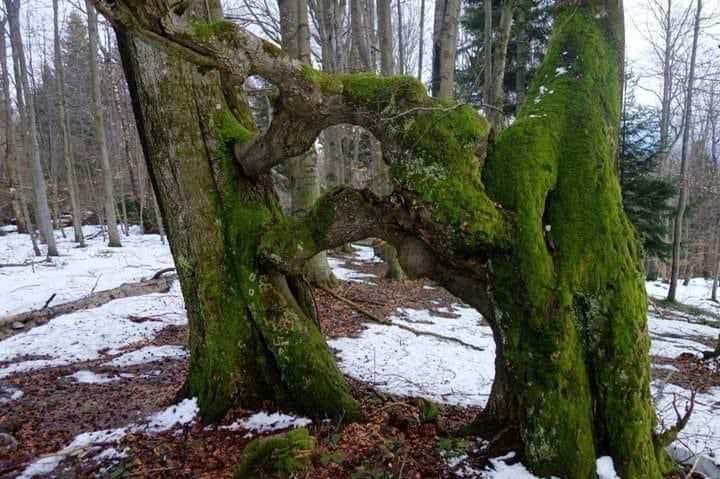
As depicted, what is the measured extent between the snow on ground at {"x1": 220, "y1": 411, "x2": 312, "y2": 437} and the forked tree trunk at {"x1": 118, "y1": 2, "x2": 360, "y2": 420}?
3.6 inches

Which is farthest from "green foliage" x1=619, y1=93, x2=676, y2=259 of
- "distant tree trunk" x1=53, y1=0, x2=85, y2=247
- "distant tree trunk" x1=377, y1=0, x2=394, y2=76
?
"distant tree trunk" x1=53, y1=0, x2=85, y2=247

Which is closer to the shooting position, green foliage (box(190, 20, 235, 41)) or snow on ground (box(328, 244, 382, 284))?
green foliage (box(190, 20, 235, 41))

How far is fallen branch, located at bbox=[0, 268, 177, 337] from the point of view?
21.3ft

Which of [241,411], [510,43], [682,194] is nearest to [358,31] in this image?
[510,43]

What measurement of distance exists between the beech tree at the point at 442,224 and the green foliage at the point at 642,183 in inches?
472

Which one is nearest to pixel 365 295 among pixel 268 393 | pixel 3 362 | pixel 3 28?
pixel 268 393

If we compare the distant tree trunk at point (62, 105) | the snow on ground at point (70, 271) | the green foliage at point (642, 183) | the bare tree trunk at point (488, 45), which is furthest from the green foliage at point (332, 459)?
the distant tree trunk at point (62, 105)

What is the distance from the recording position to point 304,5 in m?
7.80

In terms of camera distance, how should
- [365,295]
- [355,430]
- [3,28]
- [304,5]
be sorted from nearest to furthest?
[355,430], [304,5], [365,295], [3,28]

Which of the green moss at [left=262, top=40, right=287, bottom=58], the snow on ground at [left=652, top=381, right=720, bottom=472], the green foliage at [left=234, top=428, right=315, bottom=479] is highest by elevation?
the green moss at [left=262, top=40, right=287, bottom=58]

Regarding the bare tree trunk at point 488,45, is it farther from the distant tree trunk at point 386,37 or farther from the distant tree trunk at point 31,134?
the distant tree trunk at point 31,134

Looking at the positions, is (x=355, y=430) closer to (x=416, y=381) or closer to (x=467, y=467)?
(x=467, y=467)

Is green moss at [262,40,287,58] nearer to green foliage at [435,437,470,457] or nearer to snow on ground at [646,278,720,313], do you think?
green foliage at [435,437,470,457]

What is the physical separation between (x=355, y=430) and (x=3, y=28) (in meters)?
18.3
